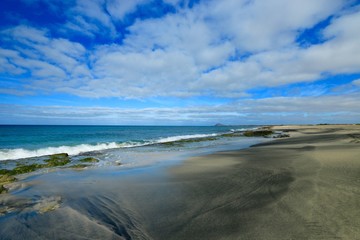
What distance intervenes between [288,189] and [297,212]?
1887mm

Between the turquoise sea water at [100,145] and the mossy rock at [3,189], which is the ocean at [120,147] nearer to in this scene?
the turquoise sea water at [100,145]

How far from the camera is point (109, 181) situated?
31.9 ft

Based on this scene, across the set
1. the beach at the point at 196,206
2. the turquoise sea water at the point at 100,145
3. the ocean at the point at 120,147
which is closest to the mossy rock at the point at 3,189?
the beach at the point at 196,206

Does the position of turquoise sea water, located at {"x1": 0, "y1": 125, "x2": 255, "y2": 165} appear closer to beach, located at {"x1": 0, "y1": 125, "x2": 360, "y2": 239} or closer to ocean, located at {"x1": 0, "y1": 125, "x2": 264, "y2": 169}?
ocean, located at {"x1": 0, "y1": 125, "x2": 264, "y2": 169}

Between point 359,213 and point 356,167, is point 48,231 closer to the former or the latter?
point 359,213

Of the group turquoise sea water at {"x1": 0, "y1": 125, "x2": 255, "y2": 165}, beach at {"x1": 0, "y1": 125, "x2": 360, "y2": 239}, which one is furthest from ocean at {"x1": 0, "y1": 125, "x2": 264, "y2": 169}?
beach at {"x1": 0, "y1": 125, "x2": 360, "y2": 239}

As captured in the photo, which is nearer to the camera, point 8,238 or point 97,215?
point 8,238

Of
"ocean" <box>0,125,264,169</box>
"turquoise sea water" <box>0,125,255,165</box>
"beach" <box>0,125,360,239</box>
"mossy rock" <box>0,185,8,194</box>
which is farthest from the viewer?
"turquoise sea water" <box>0,125,255,165</box>

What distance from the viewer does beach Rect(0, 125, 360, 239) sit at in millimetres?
4652

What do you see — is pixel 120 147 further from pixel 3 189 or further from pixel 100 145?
pixel 3 189

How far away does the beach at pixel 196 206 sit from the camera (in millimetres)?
4652

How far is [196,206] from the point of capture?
242 inches

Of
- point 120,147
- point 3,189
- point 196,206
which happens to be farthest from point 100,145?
point 196,206

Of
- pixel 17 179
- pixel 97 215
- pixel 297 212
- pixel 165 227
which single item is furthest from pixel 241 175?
pixel 17 179
